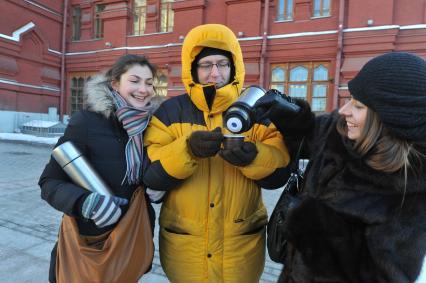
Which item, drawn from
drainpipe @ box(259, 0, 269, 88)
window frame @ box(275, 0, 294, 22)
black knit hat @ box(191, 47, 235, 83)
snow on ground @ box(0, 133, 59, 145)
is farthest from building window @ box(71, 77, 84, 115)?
black knit hat @ box(191, 47, 235, 83)

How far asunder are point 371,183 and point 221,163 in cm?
70

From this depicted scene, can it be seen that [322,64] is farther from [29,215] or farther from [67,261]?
[67,261]

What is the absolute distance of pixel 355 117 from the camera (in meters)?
1.28

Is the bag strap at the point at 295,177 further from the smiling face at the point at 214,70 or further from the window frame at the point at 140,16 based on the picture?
the window frame at the point at 140,16

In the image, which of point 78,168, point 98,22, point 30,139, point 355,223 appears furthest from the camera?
point 98,22

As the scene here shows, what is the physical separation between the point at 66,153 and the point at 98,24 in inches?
597

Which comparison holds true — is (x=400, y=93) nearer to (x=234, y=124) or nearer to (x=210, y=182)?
(x=234, y=124)

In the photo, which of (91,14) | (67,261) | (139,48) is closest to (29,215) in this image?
(67,261)

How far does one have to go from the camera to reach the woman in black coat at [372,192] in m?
1.14

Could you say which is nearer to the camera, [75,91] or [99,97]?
[99,97]

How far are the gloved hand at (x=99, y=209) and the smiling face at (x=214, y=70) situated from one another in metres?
0.72

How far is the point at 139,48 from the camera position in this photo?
13.8 meters

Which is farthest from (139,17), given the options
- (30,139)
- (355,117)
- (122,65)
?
(355,117)

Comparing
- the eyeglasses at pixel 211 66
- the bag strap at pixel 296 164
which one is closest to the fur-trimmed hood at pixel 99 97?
the eyeglasses at pixel 211 66
